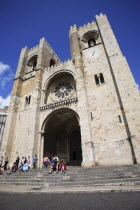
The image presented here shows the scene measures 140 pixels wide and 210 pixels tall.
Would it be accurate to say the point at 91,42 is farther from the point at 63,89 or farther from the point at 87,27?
the point at 63,89

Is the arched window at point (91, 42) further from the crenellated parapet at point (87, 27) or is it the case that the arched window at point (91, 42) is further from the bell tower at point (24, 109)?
the bell tower at point (24, 109)

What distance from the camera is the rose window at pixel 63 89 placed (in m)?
14.0

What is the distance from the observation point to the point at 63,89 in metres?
14.4

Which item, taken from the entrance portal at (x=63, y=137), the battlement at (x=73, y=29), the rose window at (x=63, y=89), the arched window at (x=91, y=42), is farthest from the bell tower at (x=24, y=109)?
the arched window at (x=91, y=42)

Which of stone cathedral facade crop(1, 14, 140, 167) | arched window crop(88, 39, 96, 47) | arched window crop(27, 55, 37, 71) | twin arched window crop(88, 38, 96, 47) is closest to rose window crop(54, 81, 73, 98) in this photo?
stone cathedral facade crop(1, 14, 140, 167)

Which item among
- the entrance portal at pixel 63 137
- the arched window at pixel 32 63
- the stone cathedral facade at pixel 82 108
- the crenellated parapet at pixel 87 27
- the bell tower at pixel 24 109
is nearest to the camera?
the stone cathedral facade at pixel 82 108

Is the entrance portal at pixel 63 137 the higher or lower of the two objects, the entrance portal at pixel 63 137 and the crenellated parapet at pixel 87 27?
the lower

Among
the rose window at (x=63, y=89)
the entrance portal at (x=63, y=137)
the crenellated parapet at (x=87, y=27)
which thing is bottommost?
the entrance portal at (x=63, y=137)

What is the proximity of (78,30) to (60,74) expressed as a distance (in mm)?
7938

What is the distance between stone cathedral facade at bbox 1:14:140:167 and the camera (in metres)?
8.59

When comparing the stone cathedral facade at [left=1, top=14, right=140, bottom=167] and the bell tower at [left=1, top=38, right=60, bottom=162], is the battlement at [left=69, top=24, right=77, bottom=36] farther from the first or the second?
the bell tower at [left=1, top=38, right=60, bottom=162]

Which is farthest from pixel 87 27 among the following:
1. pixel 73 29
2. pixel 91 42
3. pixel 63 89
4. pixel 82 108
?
pixel 82 108

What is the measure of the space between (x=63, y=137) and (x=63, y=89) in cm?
625

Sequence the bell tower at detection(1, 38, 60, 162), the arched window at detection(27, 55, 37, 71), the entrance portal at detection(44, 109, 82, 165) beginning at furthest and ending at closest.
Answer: the arched window at detection(27, 55, 37, 71)
the entrance portal at detection(44, 109, 82, 165)
the bell tower at detection(1, 38, 60, 162)
